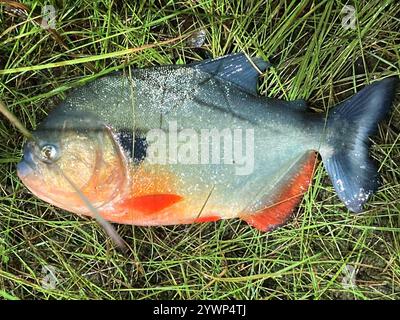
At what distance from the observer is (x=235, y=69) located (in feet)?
7.93

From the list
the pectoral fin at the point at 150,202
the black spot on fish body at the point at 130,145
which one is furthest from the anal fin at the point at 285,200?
the black spot on fish body at the point at 130,145

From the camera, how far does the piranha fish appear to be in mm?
2250

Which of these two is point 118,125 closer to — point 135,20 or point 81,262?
point 135,20

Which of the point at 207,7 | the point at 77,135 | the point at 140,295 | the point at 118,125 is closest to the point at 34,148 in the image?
the point at 77,135

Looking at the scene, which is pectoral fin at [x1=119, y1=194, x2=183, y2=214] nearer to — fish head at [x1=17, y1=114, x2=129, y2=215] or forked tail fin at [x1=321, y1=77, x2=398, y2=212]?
fish head at [x1=17, y1=114, x2=129, y2=215]

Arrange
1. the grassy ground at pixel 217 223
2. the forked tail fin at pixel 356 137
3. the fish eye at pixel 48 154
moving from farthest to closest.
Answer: the grassy ground at pixel 217 223
the forked tail fin at pixel 356 137
the fish eye at pixel 48 154

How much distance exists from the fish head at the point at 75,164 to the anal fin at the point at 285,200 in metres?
0.69

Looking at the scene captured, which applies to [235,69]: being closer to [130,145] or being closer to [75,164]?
[130,145]

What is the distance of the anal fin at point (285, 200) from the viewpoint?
95.1 inches

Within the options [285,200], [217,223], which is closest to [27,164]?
[217,223]

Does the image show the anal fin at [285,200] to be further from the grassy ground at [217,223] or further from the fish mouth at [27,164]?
the fish mouth at [27,164]

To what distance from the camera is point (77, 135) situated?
2250mm

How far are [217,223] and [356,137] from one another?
2.72 ft

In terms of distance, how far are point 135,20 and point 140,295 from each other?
1.44 metres
